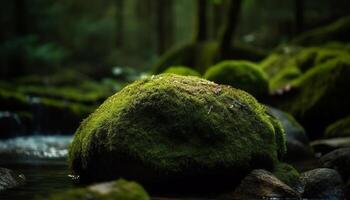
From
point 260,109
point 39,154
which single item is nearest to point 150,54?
point 39,154

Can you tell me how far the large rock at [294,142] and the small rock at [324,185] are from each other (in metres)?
3.61

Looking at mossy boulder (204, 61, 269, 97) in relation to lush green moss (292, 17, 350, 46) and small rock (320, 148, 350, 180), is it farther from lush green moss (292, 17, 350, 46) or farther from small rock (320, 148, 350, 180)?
small rock (320, 148, 350, 180)

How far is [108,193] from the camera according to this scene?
4.81 m

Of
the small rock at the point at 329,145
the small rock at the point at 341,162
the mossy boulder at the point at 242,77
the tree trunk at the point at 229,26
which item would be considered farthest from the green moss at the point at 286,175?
the tree trunk at the point at 229,26

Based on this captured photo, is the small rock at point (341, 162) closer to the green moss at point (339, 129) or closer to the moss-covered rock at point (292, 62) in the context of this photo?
the green moss at point (339, 129)

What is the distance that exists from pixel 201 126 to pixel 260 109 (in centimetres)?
118

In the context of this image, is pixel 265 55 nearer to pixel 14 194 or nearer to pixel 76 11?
pixel 14 194

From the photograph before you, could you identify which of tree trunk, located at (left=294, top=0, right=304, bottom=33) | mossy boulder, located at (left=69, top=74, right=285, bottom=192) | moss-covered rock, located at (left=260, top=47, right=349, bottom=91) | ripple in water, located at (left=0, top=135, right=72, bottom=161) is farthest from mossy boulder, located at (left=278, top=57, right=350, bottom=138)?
tree trunk, located at (left=294, top=0, right=304, bottom=33)

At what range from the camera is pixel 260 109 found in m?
7.79

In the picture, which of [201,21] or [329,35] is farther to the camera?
[201,21]

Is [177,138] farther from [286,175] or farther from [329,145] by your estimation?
[329,145]

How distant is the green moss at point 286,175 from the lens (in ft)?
23.4

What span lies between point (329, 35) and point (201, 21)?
5255mm

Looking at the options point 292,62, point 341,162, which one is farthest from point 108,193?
point 292,62
